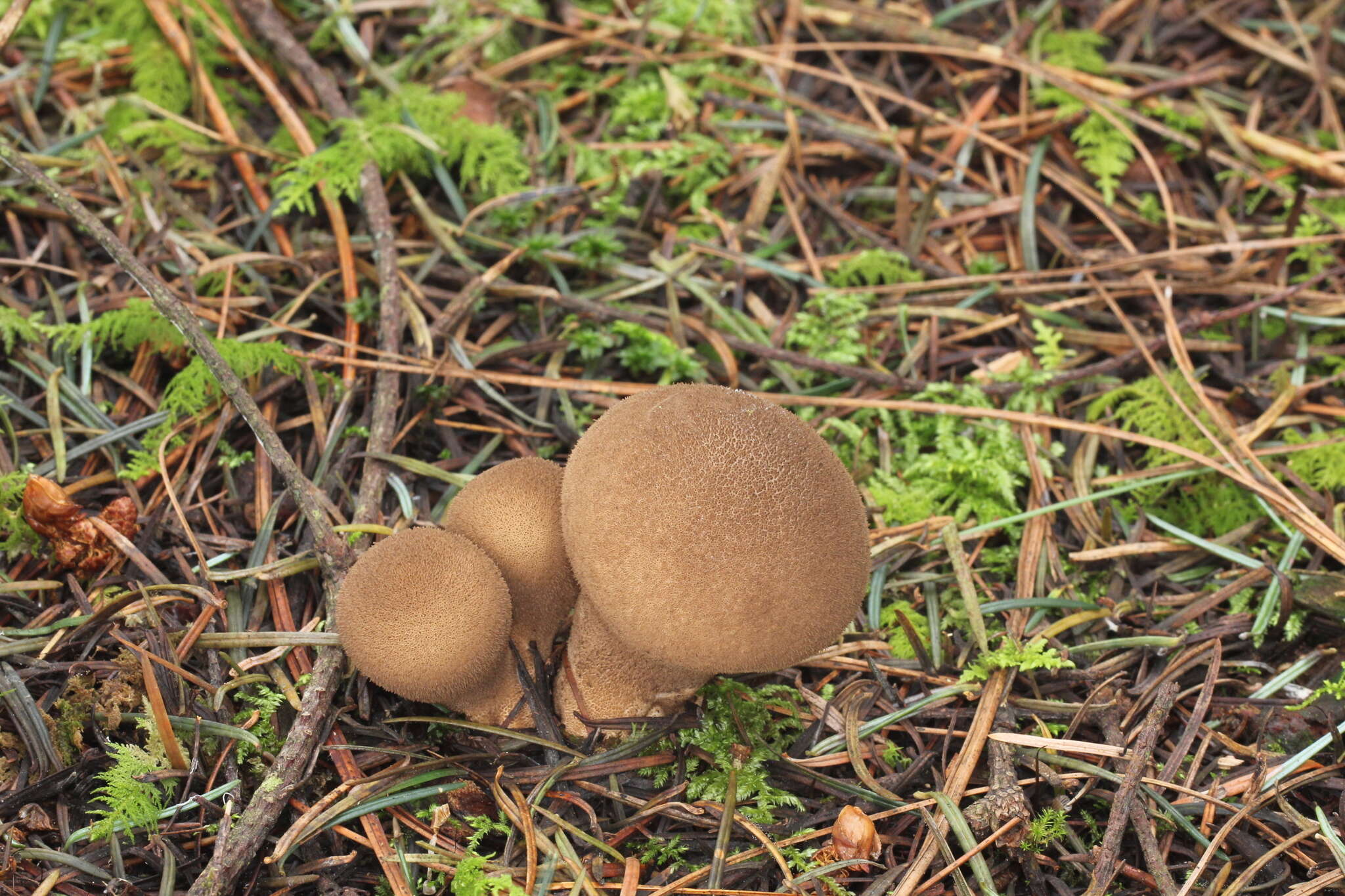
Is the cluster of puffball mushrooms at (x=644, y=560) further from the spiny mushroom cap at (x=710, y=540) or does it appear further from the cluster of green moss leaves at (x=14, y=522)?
the cluster of green moss leaves at (x=14, y=522)

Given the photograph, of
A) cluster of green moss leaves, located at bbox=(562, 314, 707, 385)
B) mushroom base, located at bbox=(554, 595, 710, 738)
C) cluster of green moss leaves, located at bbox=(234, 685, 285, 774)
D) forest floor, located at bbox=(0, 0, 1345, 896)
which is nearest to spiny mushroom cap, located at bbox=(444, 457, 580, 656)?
mushroom base, located at bbox=(554, 595, 710, 738)

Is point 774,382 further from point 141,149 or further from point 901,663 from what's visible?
point 141,149

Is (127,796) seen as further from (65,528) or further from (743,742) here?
(743,742)

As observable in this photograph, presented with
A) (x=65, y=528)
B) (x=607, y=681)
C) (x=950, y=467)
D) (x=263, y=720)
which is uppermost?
(x=65, y=528)

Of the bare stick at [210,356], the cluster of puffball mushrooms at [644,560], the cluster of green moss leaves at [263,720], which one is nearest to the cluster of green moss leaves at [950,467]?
the cluster of puffball mushrooms at [644,560]

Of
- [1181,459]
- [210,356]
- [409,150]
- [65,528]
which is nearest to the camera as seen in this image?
[210,356]

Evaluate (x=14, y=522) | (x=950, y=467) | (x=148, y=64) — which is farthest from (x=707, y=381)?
(x=148, y=64)

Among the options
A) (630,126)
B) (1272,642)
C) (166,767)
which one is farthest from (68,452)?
(1272,642)

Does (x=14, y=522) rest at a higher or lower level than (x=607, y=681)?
higher
